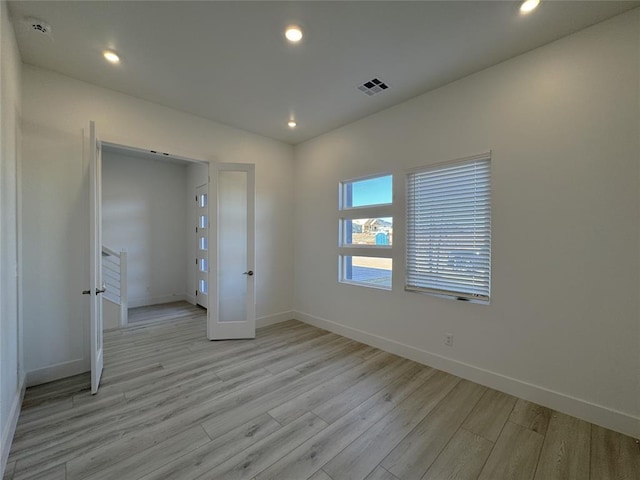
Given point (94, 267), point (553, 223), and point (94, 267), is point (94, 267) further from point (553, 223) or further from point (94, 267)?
point (553, 223)

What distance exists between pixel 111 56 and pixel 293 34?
1750 mm

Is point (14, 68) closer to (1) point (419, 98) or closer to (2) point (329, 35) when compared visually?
A: (2) point (329, 35)

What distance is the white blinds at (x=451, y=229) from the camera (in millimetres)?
2680

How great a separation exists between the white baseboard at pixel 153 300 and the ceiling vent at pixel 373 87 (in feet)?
18.8

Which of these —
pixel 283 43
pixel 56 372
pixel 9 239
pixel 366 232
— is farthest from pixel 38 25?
pixel 366 232

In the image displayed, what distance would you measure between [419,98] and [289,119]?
67.2 inches

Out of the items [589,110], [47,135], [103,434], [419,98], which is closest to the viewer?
[103,434]

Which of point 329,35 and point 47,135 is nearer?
point 329,35

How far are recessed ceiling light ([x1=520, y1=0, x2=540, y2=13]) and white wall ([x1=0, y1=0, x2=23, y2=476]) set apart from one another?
3.60 m

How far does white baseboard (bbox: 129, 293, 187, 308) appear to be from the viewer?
220 inches

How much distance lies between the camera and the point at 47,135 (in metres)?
2.71

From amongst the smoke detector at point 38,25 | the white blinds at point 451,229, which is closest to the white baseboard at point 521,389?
the white blinds at point 451,229

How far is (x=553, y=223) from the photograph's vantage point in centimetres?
228

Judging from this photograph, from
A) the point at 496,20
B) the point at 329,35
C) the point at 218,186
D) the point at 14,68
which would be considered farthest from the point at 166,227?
the point at 496,20
